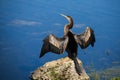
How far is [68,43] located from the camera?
220 inches

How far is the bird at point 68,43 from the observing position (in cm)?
530

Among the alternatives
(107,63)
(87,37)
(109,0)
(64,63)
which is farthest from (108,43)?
(64,63)

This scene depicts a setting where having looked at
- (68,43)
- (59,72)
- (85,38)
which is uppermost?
(85,38)

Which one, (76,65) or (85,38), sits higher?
(85,38)

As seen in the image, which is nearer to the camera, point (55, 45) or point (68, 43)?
point (55, 45)

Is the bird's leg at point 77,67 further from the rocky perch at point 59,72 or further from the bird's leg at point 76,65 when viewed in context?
the rocky perch at point 59,72

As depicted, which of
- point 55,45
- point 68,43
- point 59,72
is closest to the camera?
point 59,72

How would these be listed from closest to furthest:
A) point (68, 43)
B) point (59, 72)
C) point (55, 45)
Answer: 1. point (59, 72)
2. point (55, 45)
3. point (68, 43)

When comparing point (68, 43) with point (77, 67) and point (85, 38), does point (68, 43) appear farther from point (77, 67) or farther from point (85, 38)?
point (77, 67)

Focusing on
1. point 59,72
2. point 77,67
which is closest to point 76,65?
point 77,67

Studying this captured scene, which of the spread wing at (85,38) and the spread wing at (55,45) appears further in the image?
the spread wing at (85,38)

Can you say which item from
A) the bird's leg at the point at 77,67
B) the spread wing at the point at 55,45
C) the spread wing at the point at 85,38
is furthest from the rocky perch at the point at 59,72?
the spread wing at the point at 85,38

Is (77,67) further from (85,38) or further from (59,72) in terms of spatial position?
(85,38)

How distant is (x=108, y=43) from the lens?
9.88 metres
